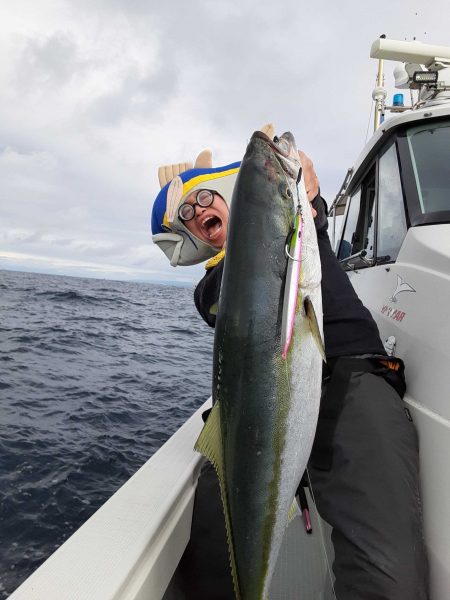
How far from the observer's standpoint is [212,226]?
253cm

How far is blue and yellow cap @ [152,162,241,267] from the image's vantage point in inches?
99.0

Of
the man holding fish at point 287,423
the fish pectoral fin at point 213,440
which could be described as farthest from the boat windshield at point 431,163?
the fish pectoral fin at point 213,440

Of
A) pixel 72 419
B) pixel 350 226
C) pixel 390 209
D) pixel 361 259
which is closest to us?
pixel 390 209

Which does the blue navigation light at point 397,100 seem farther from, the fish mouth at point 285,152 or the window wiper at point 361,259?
the fish mouth at point 285,152

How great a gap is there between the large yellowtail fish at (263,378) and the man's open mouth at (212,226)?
1001 millimetres

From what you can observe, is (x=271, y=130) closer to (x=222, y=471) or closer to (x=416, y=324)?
(x=416, y=324)

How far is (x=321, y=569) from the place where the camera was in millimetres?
2732

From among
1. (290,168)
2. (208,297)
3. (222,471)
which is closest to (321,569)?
(222,471)

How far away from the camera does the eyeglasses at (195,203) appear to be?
246 centimetres

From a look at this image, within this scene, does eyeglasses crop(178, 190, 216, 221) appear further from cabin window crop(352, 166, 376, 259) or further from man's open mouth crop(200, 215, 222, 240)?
cabin window crop(352, 166, 376, 259)

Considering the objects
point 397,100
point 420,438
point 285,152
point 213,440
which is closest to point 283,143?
point 285,152

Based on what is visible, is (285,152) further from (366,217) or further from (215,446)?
(366,217)

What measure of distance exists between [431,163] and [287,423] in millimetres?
2002

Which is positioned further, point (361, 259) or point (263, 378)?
point (361, 259)
